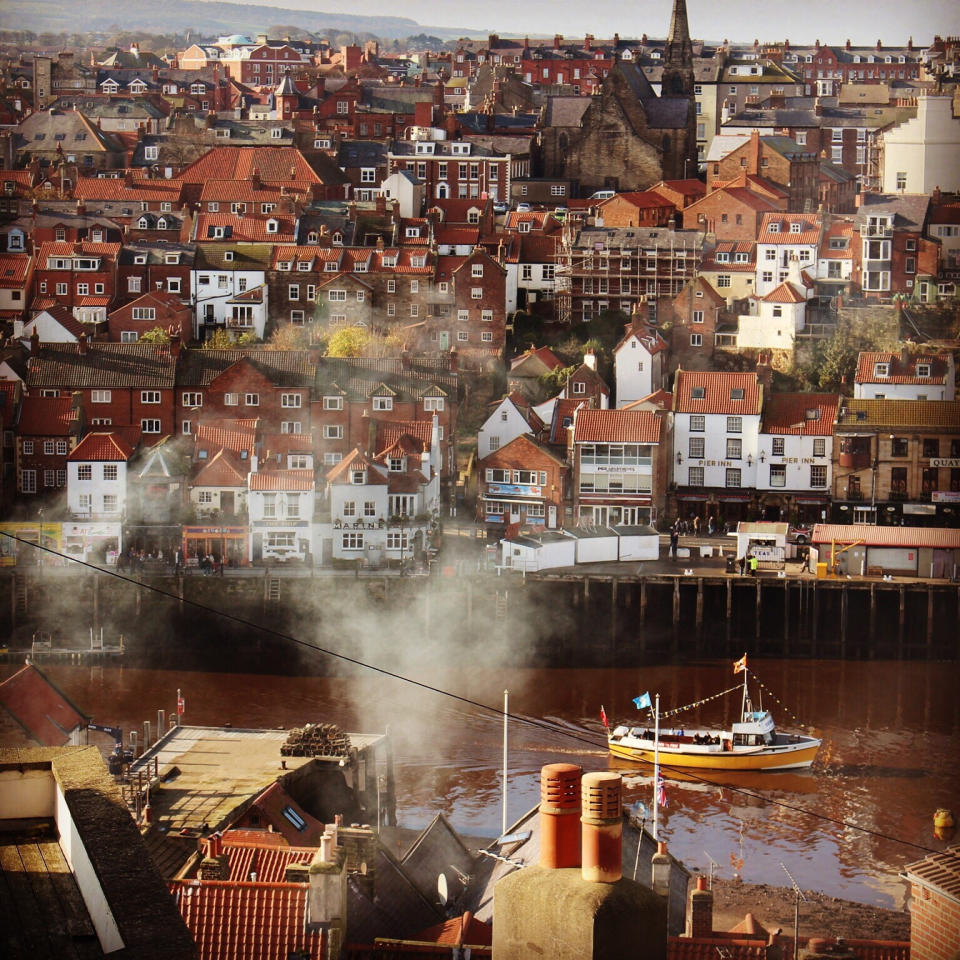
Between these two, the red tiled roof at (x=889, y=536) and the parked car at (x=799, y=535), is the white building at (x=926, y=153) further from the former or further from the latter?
the red tiled roof at (x=889, y=536)

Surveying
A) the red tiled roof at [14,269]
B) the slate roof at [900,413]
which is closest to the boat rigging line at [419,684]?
the slate roof at [900,413]

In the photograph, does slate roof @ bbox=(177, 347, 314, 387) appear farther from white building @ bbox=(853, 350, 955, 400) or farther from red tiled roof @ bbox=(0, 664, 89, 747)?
red tiled roof @ bbox=(0, 664, 89, 747)

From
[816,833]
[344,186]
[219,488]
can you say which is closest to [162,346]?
[219,488]

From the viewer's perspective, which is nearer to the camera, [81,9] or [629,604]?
[629,604]

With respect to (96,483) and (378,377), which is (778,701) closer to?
(378,377)

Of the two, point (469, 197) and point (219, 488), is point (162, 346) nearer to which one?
point (219, 488)

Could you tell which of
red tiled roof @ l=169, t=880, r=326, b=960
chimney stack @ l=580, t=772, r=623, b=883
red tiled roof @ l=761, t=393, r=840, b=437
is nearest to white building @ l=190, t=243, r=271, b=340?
red tiled roof @ l=761, t=393, r=840, b=437
